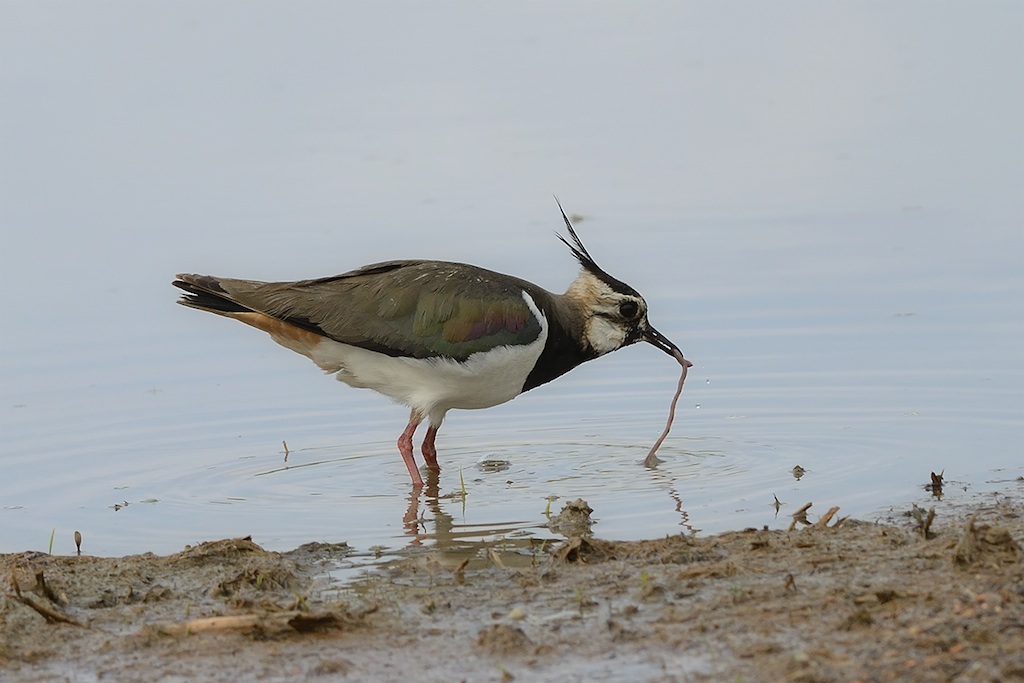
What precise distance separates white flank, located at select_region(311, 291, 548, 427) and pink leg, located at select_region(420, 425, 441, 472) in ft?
0.55

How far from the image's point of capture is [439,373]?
9.29 meters

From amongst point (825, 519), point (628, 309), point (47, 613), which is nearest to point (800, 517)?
point (825, 519)

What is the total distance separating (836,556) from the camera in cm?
662

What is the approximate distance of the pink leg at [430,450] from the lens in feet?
31.8

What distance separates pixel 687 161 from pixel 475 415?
6.07 meters

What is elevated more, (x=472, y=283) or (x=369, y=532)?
(x=472, y=283)

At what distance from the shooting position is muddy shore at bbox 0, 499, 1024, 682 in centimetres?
530

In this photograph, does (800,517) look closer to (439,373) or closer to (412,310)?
(439,373)

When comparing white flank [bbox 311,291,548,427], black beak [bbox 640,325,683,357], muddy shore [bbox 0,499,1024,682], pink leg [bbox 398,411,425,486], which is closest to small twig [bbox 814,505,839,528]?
muddy shore [bbox 0,499,1024,682]

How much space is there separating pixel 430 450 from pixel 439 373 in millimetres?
682

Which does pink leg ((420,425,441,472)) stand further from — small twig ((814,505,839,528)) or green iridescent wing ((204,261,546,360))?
small twig ((814,505,839,528))

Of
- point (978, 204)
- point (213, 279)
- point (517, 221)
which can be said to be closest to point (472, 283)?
point (213, 279)

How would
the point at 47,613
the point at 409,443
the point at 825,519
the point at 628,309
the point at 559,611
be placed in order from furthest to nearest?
the point at 628,309, the point at 409,443, the point at 825,519, the point at 47,613, the point at 559,611

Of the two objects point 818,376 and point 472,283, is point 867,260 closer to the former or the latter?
point 818,376
